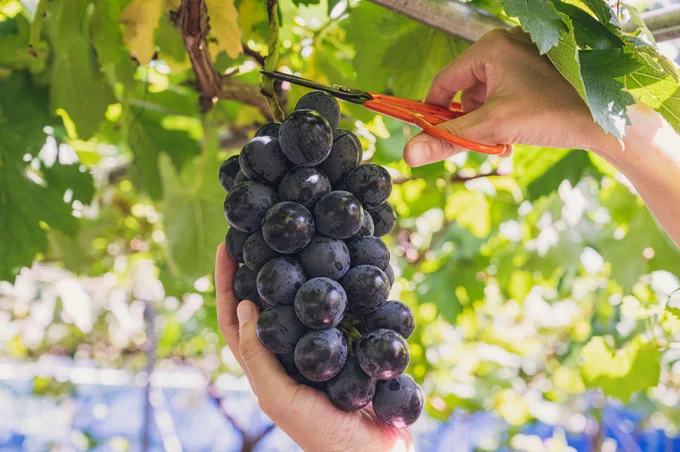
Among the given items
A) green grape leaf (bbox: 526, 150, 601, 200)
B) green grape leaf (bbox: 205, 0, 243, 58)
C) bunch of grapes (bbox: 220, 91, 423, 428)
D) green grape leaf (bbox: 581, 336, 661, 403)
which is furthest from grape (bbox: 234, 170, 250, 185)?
green grape leaf (bbox: 581, 336, 661, 403)

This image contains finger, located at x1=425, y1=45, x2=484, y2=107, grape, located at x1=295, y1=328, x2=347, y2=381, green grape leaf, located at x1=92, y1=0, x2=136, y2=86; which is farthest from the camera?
green grape leaf, located at x1=92, y1=0, x2=136, y2=86

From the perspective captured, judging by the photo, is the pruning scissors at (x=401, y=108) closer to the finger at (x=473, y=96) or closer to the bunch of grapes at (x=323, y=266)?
the bunch of grapes at (x=323, y=266)

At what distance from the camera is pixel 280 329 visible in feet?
2.15

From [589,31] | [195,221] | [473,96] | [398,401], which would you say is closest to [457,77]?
[473,96]

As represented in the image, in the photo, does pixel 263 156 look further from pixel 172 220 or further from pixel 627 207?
pixel 627 207

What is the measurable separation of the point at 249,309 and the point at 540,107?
497 mm

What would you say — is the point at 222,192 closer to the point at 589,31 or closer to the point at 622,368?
the point at 589,31

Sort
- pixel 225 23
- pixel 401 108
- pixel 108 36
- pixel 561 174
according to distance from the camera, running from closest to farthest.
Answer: pixel 401 108 → pixel 225 23 → pixel 108 36 → pixel 561 174

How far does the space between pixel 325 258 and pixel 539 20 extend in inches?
15.7

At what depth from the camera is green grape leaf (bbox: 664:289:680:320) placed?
0.73m

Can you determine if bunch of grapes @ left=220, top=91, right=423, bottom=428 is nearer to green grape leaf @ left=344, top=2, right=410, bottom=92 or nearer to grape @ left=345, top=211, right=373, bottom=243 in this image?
grape @ left=345, top=211, right=373, bottom=243

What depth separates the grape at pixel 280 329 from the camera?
2.16ft

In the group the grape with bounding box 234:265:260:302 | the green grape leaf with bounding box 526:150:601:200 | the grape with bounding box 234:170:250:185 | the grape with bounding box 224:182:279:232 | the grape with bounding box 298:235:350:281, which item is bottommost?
the green grape leaf with bounding box 526:150:601:200

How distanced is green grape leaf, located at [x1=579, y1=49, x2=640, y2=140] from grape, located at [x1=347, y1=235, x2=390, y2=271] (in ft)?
1.02
